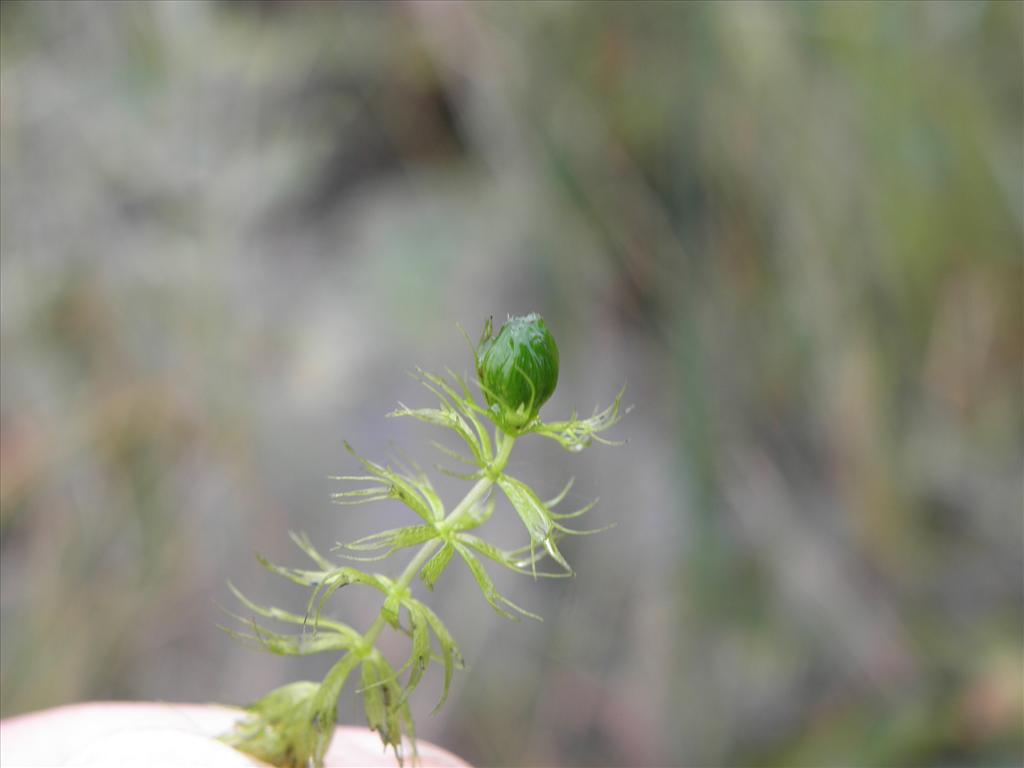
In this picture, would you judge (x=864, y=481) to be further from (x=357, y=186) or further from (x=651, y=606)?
(x=357, y=186)

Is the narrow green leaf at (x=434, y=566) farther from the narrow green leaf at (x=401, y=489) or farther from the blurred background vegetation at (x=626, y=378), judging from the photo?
the blurred background vegetation at (x=626, y=378)

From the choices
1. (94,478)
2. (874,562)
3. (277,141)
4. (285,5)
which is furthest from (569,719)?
(285,5)

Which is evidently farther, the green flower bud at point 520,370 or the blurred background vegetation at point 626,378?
the blurred background vegetation at point 626,378

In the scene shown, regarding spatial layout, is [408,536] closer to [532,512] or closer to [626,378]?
[532,512]

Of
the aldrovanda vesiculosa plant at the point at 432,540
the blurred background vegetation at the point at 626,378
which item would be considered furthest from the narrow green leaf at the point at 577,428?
the blurred background vegetation at the point at 626,378

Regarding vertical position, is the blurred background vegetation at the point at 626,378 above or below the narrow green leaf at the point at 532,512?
above
